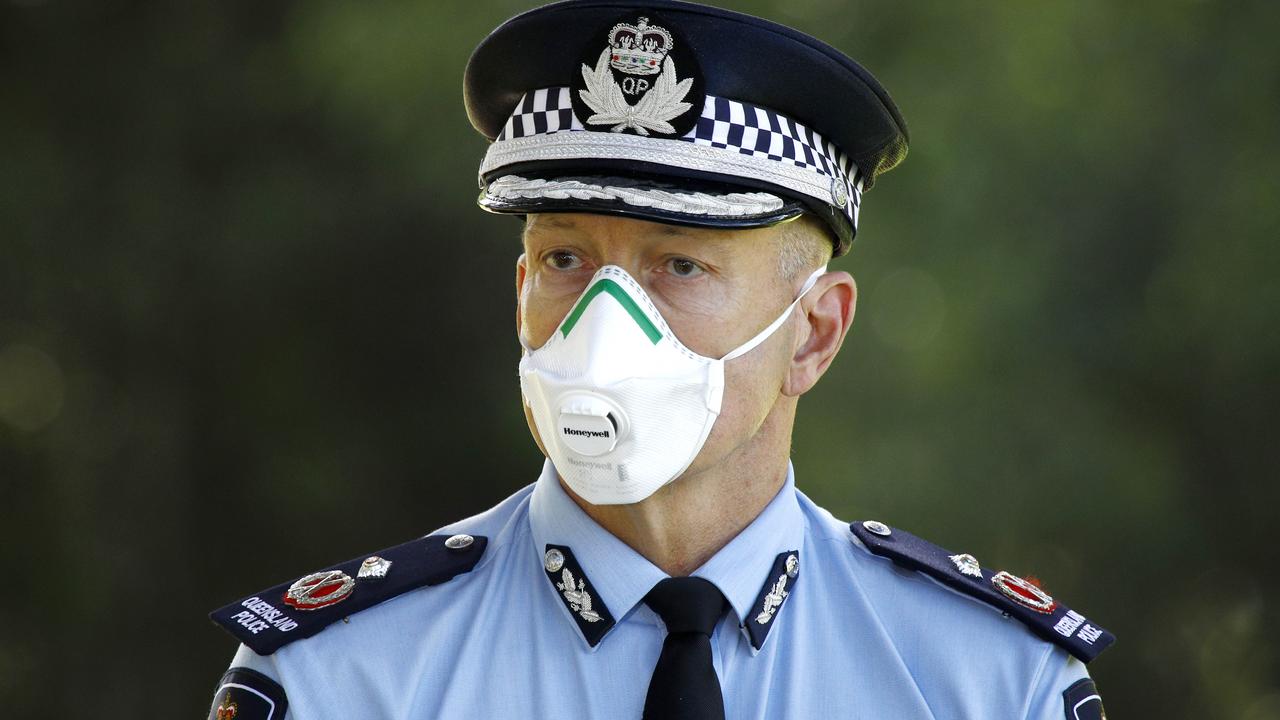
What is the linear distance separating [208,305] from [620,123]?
6.67 metres

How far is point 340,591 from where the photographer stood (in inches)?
131

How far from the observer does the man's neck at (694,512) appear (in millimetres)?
3312

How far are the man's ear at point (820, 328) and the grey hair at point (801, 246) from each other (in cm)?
5

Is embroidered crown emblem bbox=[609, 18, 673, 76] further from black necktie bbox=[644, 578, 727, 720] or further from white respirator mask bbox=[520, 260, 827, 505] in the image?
black necktie bbox=[644, 578, 727, 720]

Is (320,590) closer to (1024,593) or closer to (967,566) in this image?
(967,566)

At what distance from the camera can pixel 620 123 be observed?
3.21 meters

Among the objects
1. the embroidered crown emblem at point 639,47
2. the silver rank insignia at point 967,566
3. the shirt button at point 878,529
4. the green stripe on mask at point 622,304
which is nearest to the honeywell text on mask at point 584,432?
the green stripe on mask at point 622,304

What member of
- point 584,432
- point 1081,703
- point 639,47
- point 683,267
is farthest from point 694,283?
point 1081,703

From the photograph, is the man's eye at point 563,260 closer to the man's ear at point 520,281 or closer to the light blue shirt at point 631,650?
the man's ear at point 520,281

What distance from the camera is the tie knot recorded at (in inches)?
125

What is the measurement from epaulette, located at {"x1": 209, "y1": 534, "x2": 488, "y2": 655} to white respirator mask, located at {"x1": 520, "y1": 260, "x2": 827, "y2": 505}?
0.43m

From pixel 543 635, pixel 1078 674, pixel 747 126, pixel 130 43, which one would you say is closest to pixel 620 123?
pixel 747 126

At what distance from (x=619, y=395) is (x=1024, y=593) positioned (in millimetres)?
1156

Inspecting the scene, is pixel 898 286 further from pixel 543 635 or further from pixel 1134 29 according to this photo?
pixel 543 635
